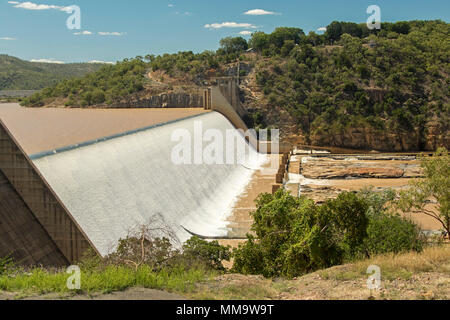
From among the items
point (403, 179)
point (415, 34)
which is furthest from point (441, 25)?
point (403, 179)

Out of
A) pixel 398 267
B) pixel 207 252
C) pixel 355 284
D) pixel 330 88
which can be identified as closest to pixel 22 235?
pixel 207 252

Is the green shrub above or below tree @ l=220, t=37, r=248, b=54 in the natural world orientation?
below

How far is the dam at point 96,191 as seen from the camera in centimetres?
945

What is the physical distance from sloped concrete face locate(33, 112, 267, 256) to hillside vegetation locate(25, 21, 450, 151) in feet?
68.4

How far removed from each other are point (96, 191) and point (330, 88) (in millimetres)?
35723

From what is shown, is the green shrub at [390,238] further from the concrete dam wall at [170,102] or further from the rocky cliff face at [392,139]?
the rocky cliff face at [392,139]

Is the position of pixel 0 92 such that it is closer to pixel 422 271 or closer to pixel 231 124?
pixel 231 124

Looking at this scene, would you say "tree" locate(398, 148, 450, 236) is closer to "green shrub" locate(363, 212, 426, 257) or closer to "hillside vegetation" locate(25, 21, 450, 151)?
"green shrub" locate(363, 212, 426, 257)

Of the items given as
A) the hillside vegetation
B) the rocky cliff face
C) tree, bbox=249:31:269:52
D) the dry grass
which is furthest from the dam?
tree, bbox=249:31:269:52

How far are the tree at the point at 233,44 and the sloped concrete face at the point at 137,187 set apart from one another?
136 feet

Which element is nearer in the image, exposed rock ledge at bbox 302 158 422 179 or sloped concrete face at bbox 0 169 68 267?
sloped concrete face at bbox 0 169 68 267

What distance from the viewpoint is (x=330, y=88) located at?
1699 inches

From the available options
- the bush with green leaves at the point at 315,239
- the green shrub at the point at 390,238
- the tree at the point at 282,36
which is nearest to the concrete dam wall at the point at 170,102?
the tree at the point at 282,36

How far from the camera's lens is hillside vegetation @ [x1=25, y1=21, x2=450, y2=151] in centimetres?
3931
